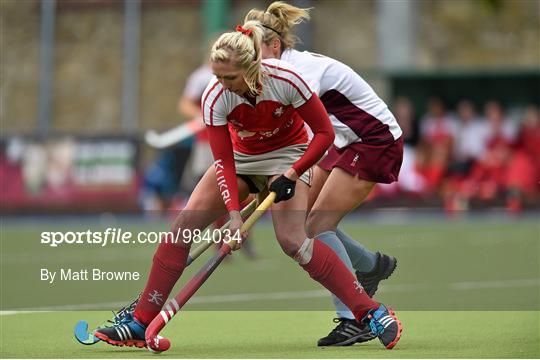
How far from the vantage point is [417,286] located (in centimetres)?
808

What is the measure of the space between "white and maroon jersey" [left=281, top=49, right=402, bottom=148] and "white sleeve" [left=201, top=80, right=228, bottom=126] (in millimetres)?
570

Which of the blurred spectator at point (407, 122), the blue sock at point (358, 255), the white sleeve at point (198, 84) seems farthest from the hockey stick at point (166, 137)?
the blue sock at point (358, 255)

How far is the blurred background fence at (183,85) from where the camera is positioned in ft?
52.7

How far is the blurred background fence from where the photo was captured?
16078 mm

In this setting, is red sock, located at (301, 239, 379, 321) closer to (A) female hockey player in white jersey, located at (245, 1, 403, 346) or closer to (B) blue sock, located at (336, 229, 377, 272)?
(A) female hockey player in white jersey, located at (245, 1, 403, 346)

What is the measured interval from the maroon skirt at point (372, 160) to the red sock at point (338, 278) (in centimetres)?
59

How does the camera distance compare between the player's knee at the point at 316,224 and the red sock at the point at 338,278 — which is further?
the player's knee at the point at 316,224

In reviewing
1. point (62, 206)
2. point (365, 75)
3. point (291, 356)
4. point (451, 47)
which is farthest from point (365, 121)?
point (451, 47)

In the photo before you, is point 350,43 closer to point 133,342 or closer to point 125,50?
point 125,50

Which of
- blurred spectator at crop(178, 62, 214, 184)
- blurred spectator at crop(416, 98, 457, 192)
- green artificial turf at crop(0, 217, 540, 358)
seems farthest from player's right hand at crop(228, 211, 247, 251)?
blurred spectator at crop(416, 98, 457, 192)

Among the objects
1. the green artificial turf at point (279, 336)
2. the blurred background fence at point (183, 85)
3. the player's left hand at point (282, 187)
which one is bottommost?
the blurred background fence at point (183, 85)

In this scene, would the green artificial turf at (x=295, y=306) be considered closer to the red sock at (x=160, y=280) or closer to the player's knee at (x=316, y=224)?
the red sock at (x=160, y=280)

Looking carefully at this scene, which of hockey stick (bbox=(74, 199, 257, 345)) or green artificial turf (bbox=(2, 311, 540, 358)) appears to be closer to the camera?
green artificial turf (bbox=(2, 311, 540, 358))

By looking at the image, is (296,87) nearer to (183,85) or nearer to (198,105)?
(198,105)
